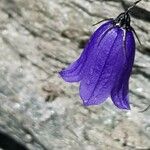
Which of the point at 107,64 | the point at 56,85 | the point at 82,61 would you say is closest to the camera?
the point at 107,64

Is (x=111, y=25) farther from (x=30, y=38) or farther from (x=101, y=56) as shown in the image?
(x=30, y=38)

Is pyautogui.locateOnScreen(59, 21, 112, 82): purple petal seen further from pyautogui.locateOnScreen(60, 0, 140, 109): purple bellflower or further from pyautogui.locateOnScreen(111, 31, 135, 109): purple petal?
pyautogui.locateOnScreen(111, 31, 135, 109): purple petal

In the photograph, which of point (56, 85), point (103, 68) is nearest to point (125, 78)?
point (103, 68)

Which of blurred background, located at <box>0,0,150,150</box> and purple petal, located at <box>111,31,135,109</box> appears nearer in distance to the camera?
purple petal, located at <box>111,31,135,109</box>

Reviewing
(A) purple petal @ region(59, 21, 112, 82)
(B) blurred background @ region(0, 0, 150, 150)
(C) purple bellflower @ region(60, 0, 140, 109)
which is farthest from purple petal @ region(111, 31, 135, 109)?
(B) blurred background @ region(0, 0, 150, 150)

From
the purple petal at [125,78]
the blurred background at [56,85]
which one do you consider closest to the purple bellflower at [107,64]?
the purple petal at [125,78]

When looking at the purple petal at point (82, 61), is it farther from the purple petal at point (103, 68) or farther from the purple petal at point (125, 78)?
the purple petal at point (125, 78)

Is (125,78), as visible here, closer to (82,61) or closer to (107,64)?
(107,64)

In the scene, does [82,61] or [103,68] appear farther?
[82,61]
